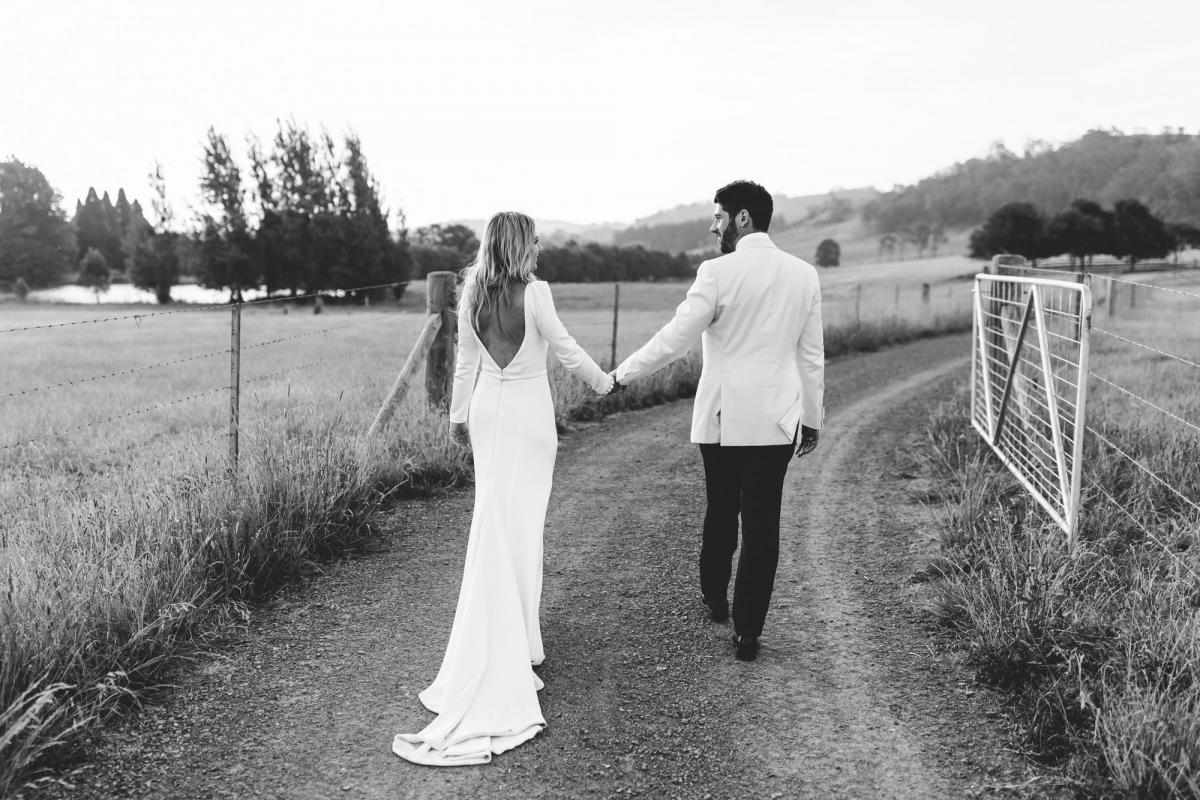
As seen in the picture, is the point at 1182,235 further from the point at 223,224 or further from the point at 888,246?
the point at 223,224

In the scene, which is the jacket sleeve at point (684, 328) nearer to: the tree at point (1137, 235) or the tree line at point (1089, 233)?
the tree line at point (1089, 233)

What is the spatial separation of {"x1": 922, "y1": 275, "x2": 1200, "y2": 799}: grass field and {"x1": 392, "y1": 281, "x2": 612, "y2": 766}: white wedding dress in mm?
2139

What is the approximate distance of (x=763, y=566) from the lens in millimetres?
4332

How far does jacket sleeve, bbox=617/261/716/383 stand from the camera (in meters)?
Answer: 4.20

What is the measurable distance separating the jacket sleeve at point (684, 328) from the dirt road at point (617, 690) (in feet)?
4.79

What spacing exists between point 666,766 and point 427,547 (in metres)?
3.12

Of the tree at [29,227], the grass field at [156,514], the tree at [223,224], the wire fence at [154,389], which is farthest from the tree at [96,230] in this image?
the grass field at [156,514]

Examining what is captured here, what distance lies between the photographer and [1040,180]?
484 ft

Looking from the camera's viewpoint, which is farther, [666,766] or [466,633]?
[466,633]

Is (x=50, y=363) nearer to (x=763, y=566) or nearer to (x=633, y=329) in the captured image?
(x=633, y=329)

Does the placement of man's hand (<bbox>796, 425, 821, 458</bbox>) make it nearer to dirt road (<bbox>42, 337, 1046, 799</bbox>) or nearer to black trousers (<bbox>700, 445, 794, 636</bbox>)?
black trousers (<bbox>700, 445, 794, 636</bbox>)

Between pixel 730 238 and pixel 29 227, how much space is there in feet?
254

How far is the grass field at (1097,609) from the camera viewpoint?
3.09m

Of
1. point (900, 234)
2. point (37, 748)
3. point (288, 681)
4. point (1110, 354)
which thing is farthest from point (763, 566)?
point (900, 234)
